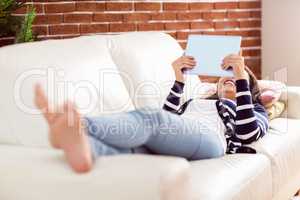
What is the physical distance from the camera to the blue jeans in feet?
4.13

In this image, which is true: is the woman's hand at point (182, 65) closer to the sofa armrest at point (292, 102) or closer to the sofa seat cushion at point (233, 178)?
the sofa seat cushion at point (233, 178)

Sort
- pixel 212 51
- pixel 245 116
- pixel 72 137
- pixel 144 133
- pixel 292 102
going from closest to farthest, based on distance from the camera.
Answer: pixel 72 137 < pixel 144 133 < pixel 245 116 < pixel 212 51 < pixel 292 102

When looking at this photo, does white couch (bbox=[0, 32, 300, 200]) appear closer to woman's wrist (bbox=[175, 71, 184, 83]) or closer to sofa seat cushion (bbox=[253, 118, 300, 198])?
sofa seat cushion (bbox=[253, 118, 300, 198])

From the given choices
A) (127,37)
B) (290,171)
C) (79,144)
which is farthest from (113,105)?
(290,171)

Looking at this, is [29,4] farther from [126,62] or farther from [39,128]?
[39,128]

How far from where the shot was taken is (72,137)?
3.82ft

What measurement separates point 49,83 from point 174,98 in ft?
1.91

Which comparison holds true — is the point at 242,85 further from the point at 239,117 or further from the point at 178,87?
the point at 178,87

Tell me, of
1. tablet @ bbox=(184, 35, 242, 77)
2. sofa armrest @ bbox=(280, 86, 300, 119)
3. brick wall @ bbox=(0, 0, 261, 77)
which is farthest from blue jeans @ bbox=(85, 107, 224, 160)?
brick wall @ bbox=(0, 0, 261, 77)

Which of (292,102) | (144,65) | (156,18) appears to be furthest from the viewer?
(156,18)

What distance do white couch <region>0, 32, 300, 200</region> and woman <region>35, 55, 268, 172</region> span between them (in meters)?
0.06

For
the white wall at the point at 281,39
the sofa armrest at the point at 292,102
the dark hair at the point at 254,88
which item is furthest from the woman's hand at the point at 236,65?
the white wall at the point at 281,39

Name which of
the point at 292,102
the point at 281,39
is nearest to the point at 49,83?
the point at 292,102

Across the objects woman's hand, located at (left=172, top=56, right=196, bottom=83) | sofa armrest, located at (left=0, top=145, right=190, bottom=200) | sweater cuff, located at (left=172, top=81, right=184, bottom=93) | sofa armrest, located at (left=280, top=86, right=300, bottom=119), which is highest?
woman's hand, located at (left=172, top=56, right=196, bottom=83)
